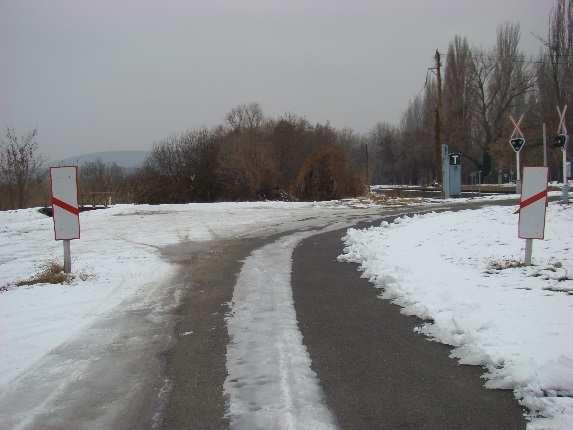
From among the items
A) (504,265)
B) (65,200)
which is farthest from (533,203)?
(65,200)

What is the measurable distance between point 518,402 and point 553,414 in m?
0.27

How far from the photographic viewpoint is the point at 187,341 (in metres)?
4.91

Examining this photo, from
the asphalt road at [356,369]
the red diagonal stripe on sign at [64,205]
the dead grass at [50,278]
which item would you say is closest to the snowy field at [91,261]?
the dead grass at [50,278]

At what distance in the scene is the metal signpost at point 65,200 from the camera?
7.82m

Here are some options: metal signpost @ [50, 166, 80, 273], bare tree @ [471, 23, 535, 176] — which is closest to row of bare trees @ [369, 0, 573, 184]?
bare tree @ [471, 23, 535, 176]

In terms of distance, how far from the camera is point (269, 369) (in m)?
4.07

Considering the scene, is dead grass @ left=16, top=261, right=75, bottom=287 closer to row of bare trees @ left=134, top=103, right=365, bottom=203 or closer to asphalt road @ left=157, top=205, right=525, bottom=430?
asphalt road @ left=157, top=205, right=525, bottom=430

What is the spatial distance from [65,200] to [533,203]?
23.9 feet

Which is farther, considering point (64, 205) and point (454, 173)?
point (454, 173)

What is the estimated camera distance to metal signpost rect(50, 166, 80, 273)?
308 inches

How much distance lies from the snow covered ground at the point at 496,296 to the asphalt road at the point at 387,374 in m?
0.18

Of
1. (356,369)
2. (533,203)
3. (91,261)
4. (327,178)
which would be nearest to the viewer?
(356,369)

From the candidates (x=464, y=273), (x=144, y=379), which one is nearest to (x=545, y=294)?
(x=464, y=273)

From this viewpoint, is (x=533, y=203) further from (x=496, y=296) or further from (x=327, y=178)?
(x=327, y=178)
